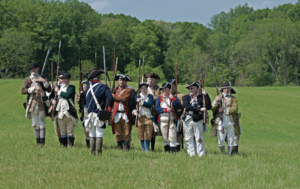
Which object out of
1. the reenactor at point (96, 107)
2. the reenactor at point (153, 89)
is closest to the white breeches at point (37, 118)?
the reenactor at point (96, 107)

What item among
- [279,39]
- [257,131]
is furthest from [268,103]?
[279,39]

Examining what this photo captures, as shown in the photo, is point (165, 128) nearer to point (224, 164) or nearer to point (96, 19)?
point (224, 164)

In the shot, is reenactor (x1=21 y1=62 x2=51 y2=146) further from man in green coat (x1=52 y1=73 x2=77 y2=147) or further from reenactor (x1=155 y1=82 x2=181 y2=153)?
reenactor (x1=155 y1=82 x2=181 y2=153)

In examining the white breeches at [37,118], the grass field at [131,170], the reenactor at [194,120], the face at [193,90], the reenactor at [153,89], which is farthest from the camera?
the reenactor at [153,89]

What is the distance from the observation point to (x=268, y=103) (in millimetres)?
29828

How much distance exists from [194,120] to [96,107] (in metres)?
2.96

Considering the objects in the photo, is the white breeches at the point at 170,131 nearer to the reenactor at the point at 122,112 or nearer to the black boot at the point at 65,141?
the reenactor at the point at 122,112

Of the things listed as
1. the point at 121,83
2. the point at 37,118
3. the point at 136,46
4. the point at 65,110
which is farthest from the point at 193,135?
the point at 136,46

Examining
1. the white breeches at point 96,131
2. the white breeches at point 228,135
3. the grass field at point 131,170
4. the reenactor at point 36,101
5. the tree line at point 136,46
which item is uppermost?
the tree line at point 136,46

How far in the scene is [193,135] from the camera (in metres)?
9.23

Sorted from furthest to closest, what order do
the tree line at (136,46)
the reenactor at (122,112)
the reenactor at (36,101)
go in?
1. the tree line at (136,46)
2. the reenactor at (36,101)
3. the reenactor at (122,112)

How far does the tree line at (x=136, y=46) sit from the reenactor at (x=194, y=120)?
47386 millimetres

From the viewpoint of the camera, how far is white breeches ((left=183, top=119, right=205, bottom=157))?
9.01 m

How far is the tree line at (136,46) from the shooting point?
6271cm
